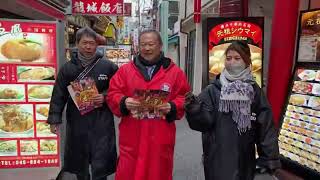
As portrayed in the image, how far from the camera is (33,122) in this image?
15.8 feet

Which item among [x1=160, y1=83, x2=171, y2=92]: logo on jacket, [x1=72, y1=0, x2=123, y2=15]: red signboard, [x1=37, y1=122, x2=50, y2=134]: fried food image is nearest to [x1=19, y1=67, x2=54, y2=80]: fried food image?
[x1=37, y1=122, x2=50, y2=134]: fried food image

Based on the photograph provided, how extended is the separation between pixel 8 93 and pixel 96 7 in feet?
29.7

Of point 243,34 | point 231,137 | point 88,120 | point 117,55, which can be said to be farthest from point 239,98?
point 117,55

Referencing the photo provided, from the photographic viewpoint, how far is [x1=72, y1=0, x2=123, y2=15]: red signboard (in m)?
13.2

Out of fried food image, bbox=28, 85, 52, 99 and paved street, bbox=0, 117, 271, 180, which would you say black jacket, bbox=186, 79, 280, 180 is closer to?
paved street, bbox=0, 117, 271, 180

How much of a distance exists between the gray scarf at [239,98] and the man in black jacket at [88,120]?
1.42 meters

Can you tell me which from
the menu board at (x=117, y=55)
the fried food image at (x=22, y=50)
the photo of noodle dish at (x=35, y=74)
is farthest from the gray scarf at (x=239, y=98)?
the menu board at (x=117, y=55)

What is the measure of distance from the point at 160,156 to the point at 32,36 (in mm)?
2043

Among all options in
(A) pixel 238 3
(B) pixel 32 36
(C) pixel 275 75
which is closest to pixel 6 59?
(B) pixel 32 36

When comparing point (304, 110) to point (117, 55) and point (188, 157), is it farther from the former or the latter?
point (117, 55)

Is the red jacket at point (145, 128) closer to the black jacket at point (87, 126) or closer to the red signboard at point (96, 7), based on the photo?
the black jacket at point (87, 126)

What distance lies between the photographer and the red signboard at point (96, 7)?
1323 cm

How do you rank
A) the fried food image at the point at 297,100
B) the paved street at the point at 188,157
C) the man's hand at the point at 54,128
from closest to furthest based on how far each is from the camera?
the man's hand at the point at 54,128
the fried food image at the point at 297,100
the paved street at the point at 188,157

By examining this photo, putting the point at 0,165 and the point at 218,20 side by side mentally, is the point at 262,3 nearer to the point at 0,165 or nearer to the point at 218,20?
the point at 218,20
